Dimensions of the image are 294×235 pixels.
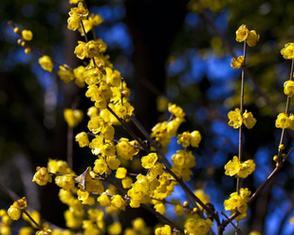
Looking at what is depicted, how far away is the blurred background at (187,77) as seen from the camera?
14.4 ft

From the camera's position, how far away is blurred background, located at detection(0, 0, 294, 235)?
173 inches

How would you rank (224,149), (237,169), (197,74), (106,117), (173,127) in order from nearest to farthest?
1. (237,169)
2. (106,117)
3. (173,127)
4. (224,149)
5. (197,74)

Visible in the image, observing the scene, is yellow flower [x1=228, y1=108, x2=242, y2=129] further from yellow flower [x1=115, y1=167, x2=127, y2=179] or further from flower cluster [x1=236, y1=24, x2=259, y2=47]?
yellow flower [x1=115, y1=167, x2=127, y2=179]

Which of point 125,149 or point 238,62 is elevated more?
point 238,62

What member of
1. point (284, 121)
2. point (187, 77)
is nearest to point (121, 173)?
point (284, 121)

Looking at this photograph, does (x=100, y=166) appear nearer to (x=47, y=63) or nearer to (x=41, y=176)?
(x=41, y=176)

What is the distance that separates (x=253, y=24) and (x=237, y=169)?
2628mm

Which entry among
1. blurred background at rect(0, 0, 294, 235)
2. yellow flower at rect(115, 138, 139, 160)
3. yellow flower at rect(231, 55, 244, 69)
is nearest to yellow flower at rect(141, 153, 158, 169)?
yellow flower at rect(115, 138, 139, 160)

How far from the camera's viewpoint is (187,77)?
6.99 metres

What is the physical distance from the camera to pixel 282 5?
4398 millimetres

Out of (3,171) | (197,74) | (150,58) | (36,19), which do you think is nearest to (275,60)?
(150,58)

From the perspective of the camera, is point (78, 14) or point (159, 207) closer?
point (78, 14)

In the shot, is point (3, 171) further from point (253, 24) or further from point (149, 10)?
point (253, 24)

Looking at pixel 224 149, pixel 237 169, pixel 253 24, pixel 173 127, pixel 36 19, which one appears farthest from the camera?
pixel 36 19
